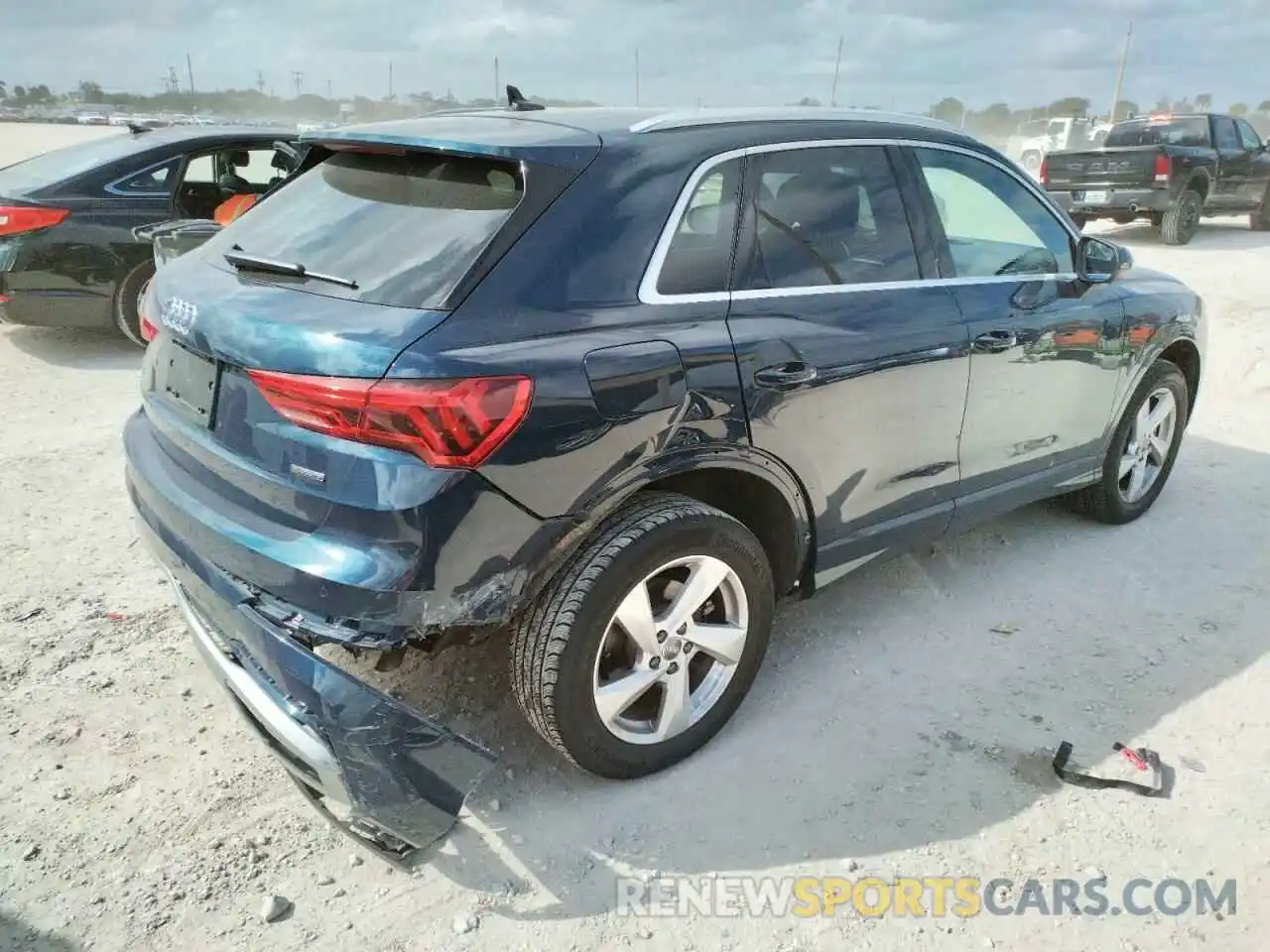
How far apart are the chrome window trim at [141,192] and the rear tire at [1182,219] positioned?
12263 millimetres

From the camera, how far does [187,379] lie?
8.42ft

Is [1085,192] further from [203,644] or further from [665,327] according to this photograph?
[203,644]

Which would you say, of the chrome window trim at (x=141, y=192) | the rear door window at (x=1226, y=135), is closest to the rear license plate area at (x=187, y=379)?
the chrome window trim at (x=141, y=192)

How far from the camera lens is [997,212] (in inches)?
146

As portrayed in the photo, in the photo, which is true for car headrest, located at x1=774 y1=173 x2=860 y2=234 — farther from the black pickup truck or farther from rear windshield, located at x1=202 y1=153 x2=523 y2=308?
the black pickup truck

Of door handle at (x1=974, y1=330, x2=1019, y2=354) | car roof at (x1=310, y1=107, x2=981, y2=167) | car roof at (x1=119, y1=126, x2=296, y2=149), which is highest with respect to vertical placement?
car roof at (x1=119, y1=126, x2=296, y2=149)

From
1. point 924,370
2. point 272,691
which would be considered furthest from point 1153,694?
point 272,691

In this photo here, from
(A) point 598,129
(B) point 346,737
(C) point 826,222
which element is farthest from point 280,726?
(C) point 826,222

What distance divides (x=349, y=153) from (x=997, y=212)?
243 cm

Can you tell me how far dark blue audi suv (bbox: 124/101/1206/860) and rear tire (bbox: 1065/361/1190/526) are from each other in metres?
1.29

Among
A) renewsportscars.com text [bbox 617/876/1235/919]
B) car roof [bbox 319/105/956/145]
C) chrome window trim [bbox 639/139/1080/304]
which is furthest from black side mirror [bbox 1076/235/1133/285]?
renewsportscars.com text [bbox 617/876/1235/919]

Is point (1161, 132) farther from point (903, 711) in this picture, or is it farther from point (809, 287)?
point (903, 711)

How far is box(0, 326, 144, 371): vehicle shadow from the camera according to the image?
669 cm

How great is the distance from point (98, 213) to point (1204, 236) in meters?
15.2
